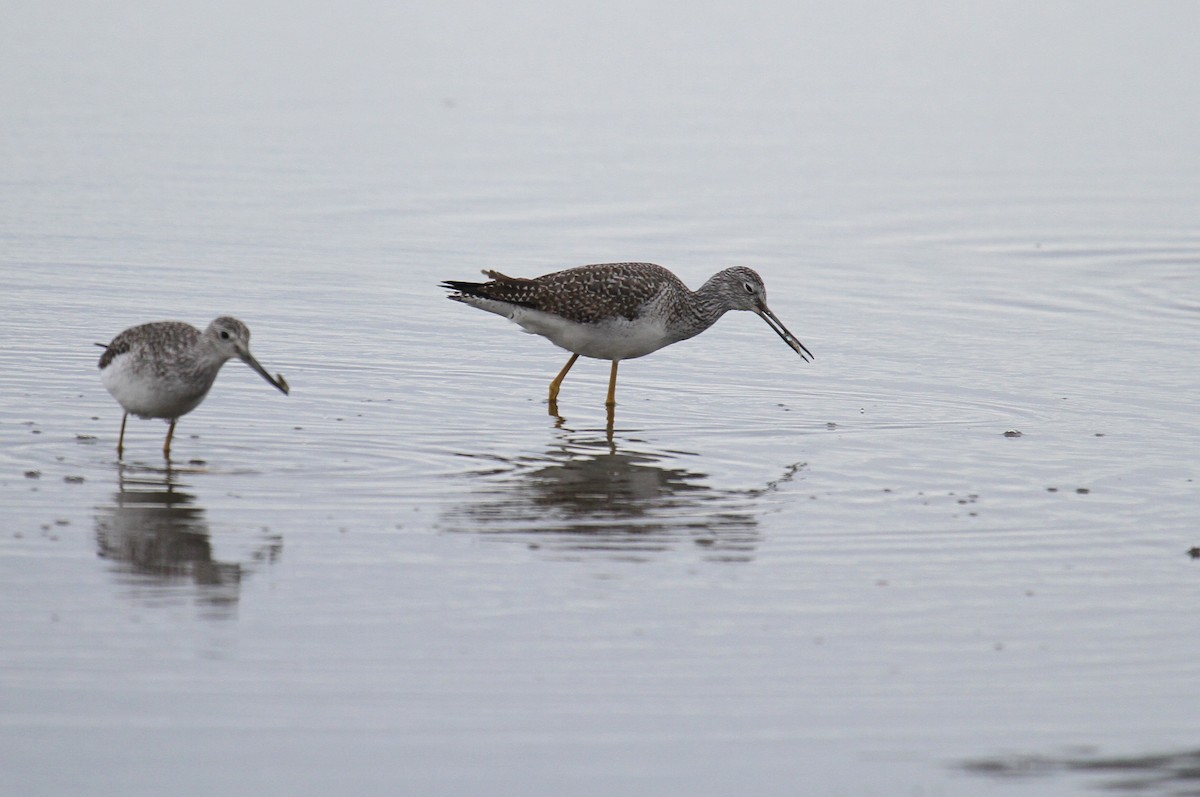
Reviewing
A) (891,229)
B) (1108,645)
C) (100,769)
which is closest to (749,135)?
(891,229)

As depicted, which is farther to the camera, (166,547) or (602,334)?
(602,334)

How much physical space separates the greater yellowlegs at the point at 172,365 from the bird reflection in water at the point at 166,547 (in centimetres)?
43

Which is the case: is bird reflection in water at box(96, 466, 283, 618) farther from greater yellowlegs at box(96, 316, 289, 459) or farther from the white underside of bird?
the white underside of bird

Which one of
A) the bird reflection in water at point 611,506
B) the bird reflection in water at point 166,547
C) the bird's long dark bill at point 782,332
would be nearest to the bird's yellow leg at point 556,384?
the bird reflection in water at point 611,506

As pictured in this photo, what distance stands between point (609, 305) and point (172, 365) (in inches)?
138

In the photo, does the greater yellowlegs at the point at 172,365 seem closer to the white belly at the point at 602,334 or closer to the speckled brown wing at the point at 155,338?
the speckled brown wing at the point at 155,338

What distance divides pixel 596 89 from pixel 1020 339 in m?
14.8

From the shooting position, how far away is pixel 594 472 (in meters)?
10.4

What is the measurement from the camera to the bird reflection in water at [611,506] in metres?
8.87

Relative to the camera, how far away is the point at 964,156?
23.3 meters

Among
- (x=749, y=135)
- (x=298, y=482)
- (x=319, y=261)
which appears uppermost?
(x=749, y=135)

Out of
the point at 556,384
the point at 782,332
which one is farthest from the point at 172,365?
the point at 782,332

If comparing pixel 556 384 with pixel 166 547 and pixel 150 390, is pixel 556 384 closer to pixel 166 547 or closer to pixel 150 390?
pixel 150 390

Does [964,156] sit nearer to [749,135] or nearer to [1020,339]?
[749,135]
